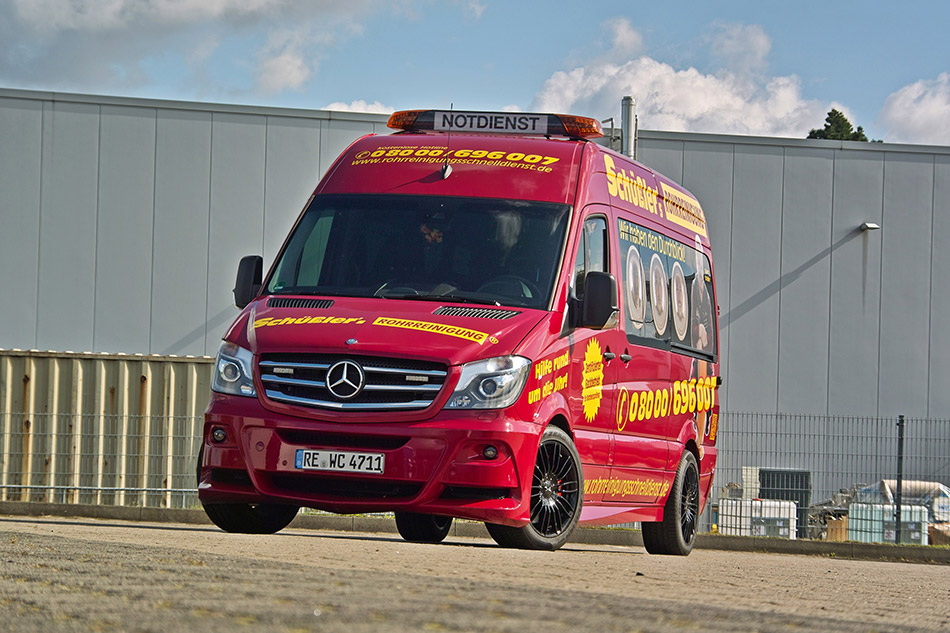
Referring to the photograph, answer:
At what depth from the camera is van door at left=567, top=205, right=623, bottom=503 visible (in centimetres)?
938

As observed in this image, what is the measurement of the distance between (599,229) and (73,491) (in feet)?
29.4

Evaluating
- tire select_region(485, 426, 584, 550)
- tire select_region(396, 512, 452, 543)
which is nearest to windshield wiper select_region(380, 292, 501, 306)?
tire select_region(485, 426, 584, 550)

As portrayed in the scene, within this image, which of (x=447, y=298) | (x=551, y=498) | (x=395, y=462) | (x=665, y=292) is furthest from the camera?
(x=665, y=292)

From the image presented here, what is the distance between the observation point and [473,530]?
16250mm

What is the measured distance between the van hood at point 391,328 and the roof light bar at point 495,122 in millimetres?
2446

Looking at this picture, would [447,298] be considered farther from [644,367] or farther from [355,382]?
[644,367]

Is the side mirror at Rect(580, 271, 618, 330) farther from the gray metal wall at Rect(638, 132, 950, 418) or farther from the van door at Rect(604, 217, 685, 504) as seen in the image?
the gray metal wall at Rect(638, 132, 950, 418)

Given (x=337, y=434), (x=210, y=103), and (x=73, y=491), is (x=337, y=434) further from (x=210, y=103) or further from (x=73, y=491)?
(x=210, y=103)

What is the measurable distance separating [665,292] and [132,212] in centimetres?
1542

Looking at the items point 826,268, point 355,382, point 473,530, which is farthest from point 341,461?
point 826,268

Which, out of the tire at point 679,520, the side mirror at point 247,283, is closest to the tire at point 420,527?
the tire at point 679,520

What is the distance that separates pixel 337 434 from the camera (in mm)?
8477

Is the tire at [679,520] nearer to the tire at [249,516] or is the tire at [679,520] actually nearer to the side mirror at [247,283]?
the tire at [249,516]

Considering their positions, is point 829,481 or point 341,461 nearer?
point 341,461
